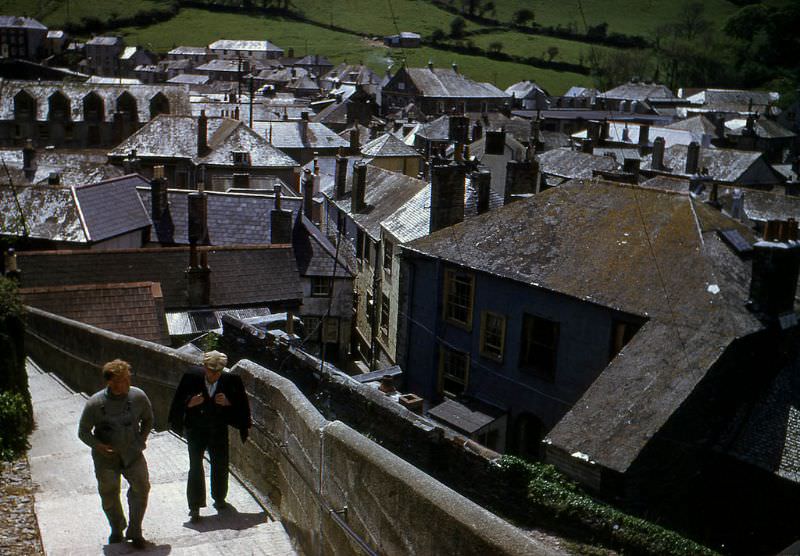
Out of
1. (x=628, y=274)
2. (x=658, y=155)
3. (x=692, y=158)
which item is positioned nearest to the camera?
(x=628, y=274)

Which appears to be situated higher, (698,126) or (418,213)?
(418,213)

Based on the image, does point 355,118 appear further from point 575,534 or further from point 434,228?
point 575,534

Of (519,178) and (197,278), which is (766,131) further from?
(197,278)

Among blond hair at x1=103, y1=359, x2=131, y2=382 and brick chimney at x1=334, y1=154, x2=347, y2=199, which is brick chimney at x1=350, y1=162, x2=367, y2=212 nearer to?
brick chimney at x1=334, y1=154, x2=347, y2=199

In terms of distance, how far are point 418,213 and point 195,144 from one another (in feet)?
85.3

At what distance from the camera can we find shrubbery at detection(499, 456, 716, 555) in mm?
13617

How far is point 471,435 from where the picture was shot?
773 inches

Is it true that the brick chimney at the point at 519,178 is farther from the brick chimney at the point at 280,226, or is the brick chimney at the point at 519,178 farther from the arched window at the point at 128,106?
the arched window at the point at 128,106

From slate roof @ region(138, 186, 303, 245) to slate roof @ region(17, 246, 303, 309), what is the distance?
4353mm

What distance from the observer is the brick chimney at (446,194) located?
2508 centimetres

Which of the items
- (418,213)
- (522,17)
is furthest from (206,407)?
(522,17)

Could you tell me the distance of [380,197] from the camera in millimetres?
37656

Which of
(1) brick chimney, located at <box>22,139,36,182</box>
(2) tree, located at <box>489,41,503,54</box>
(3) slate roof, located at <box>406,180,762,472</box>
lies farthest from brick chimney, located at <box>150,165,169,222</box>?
(2) tree, located at <box>489,41,503,54</box>

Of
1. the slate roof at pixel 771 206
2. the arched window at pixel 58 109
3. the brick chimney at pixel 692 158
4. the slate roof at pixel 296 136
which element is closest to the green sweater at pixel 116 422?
the slate roof at pixel 771 206
